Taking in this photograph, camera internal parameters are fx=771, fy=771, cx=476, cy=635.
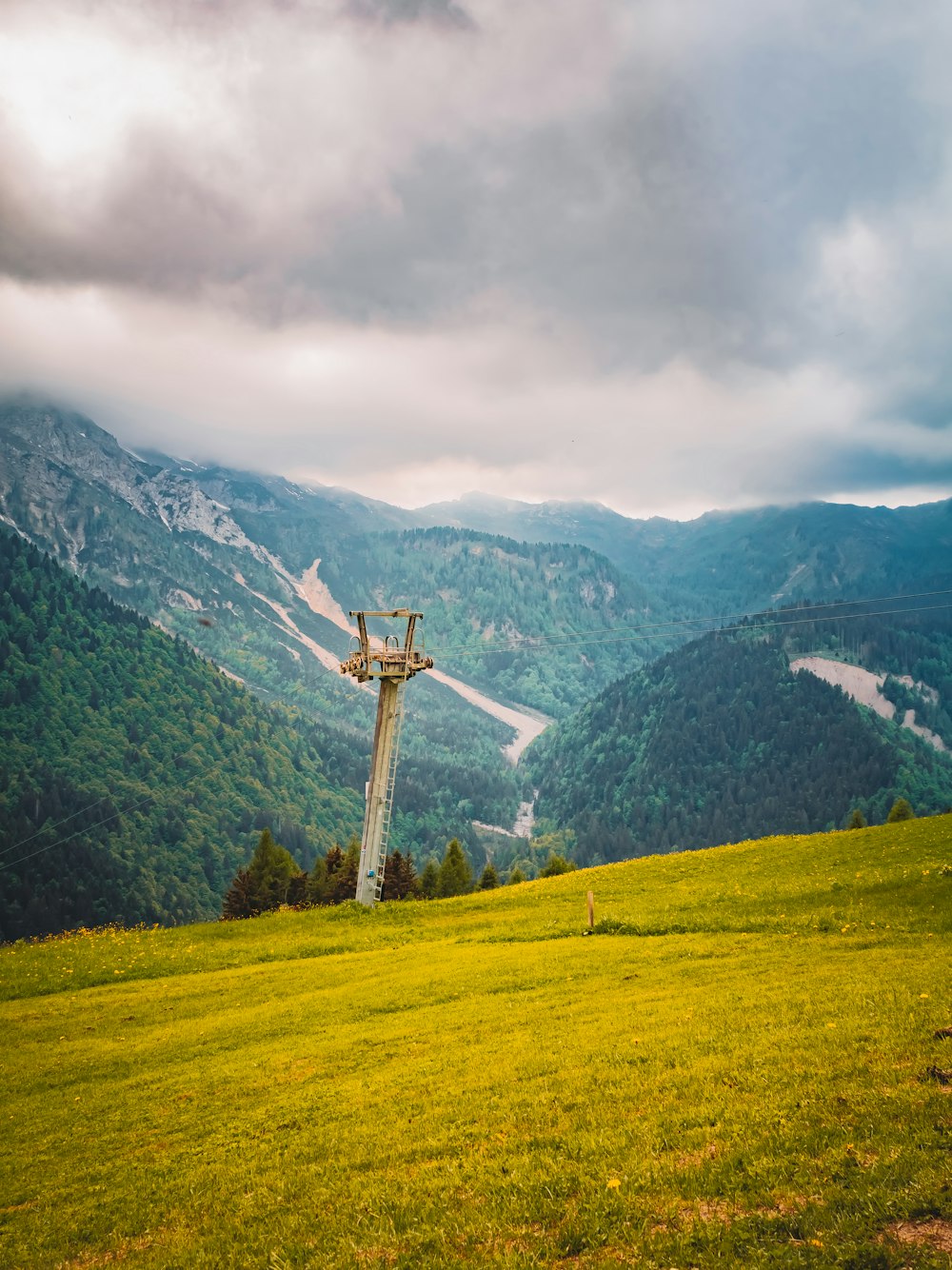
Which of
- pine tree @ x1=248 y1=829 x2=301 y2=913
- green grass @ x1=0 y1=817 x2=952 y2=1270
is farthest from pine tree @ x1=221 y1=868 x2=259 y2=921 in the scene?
green grass @ x1=0 y1=817 x2=952 y2=1270

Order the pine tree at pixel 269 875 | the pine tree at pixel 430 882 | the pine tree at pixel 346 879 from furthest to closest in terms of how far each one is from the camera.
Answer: the pine tree at pixel 269 875 < the pine tree at pixel 430 882 < the pine tree at pixel 346 879

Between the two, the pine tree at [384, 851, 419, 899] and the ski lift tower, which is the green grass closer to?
the ski lift tower

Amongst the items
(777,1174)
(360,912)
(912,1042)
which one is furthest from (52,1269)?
(360,912)

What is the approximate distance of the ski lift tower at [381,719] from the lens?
Answer: 167 ft

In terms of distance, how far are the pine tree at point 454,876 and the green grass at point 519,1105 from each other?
195ft

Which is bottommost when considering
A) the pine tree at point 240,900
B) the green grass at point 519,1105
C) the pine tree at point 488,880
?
the pine tree at point 240,900

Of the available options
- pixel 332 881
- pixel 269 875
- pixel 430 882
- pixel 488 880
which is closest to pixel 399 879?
pixel 430 882

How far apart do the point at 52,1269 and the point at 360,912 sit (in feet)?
119

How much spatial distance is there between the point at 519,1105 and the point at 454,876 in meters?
78.9

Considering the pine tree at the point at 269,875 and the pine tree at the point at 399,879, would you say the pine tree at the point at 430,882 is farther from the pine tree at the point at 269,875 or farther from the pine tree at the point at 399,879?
the pine tree at the point at 269,875

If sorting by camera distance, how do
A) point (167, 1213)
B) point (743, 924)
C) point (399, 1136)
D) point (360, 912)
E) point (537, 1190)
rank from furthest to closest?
point (360, 912), point (743, 924), point (399, 1136), point (167, 1213), point (537, 1190)

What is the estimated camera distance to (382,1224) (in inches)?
431

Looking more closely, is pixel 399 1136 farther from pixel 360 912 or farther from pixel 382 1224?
pixel 360 912

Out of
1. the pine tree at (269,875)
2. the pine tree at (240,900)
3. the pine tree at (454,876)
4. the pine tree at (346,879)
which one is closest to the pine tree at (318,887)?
the pine tree at (269,875)
